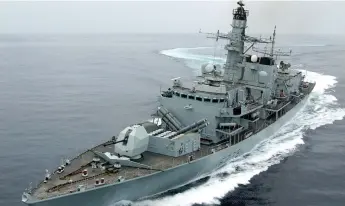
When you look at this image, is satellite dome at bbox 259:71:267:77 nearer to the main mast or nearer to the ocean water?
the main mast

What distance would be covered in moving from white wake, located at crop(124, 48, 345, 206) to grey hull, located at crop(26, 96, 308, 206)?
63 centimetres

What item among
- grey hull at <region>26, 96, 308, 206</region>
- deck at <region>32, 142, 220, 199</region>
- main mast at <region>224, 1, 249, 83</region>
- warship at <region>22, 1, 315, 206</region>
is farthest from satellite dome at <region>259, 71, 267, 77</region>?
deck at <region>32, 142, 220, 199</region>

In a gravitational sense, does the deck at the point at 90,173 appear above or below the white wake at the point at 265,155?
above

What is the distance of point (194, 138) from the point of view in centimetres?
2381

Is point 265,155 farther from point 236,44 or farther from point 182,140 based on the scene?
point 236,44

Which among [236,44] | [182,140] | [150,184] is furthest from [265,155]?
[150,184]

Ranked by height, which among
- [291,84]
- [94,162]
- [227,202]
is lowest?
[227,202]

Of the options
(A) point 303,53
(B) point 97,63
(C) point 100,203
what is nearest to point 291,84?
(C) point 100,203

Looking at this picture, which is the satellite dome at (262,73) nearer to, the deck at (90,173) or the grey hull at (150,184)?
the grey hull at (150,184)

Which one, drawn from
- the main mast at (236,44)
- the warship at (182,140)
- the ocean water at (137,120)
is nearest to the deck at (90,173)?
the warship at (182,140)

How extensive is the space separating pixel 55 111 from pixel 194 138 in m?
19.6

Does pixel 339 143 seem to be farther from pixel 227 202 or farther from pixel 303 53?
pixel 303 53

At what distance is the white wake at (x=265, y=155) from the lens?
2194 cm

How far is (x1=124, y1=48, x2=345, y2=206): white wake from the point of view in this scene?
21938 mm
